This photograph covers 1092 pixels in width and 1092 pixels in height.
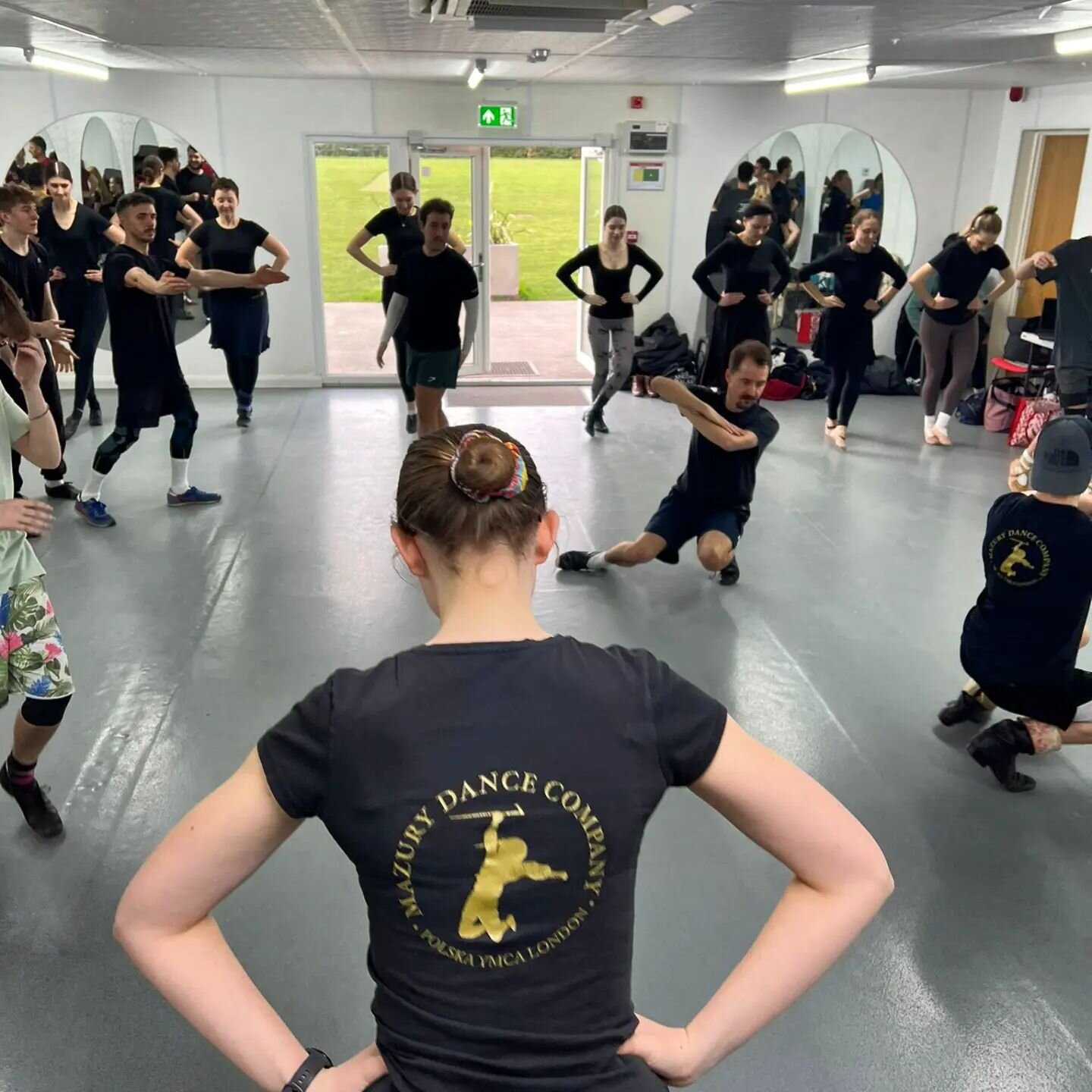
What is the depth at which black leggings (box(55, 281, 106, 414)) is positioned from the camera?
24.6 ft

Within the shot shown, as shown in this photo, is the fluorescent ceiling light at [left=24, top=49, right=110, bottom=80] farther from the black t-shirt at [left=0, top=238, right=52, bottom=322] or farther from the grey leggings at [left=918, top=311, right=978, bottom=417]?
the grey leggings at [left=918, top=311, right=978, bottom=417]

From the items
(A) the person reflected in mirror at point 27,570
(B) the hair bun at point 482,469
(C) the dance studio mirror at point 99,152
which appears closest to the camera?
(B) the hair bun at point 482,469

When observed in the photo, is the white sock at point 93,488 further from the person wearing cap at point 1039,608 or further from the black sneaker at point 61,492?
the person wearing cap at point 1039,608

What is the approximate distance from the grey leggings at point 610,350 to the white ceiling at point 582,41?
1.86 metres

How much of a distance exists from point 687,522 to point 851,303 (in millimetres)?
3645

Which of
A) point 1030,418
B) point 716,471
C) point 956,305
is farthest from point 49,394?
point 1030,418

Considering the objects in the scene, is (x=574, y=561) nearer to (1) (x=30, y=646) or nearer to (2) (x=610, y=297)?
(1) (x=30, y=646)

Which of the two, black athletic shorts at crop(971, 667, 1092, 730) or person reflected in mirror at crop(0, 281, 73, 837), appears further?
black athletic shorts at crop(971, 667, 1092, 730)

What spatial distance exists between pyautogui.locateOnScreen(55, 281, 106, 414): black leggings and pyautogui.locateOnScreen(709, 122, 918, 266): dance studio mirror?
568 cm

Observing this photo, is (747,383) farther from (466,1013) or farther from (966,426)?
(966,426)

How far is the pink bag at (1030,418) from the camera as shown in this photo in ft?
26.0

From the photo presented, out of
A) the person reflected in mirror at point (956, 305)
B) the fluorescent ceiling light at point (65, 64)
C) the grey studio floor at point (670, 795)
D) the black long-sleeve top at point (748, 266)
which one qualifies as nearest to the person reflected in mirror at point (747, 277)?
the black long-sleeve top at point (748, 266)

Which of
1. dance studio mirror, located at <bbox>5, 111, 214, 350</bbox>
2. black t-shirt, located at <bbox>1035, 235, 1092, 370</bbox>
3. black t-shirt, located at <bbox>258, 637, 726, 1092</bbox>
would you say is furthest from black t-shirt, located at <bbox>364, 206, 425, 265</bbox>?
black t-shirt, located at <bbox>258, 637, 726, 1092</bbox>

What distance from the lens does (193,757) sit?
367 centimetres
